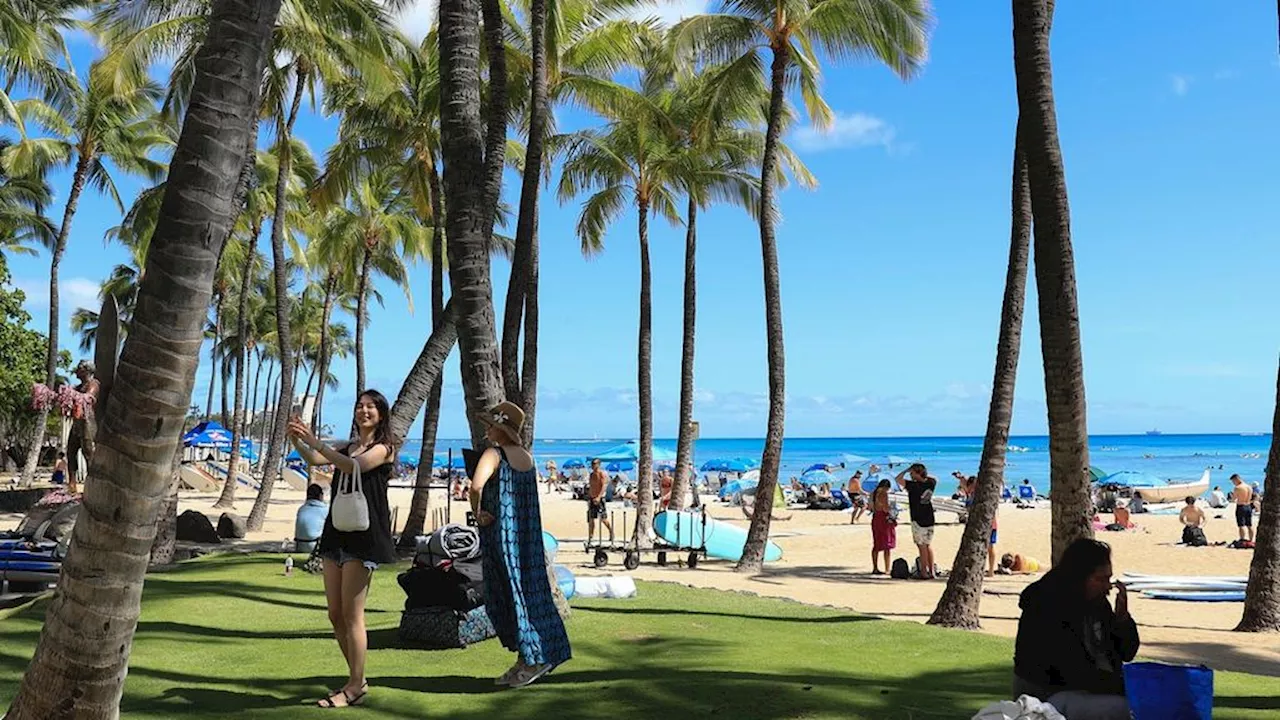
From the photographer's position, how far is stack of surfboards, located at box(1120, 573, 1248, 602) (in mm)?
14633

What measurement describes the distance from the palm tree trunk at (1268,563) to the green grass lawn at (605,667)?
4.02 metres

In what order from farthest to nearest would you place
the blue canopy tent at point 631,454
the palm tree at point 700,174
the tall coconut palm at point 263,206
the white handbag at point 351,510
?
the blue canopy tent at point 631,454
the tall coconut palm at point 263,206
the palm tree at point 700,174
the white handbag at point 351,510

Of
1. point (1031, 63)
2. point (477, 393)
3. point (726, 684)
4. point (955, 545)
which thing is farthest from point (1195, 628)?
point (955, 545)

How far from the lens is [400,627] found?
26.0 ft

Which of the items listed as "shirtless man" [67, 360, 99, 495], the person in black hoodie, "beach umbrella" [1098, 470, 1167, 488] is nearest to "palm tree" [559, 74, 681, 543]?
"shirtless man" [67, 360, 99, 495]

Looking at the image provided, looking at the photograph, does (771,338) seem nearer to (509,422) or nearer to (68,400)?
(68,400)

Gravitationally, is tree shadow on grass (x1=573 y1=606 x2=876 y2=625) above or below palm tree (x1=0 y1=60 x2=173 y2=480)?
below

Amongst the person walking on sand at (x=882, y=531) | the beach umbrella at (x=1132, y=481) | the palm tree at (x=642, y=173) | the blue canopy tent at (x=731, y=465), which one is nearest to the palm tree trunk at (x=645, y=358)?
the palm tree at (x=642, y=173)

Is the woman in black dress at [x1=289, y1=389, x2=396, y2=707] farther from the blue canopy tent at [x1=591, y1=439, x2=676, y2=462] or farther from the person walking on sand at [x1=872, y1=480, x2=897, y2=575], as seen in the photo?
the blue canopy tent at [x1=591, y1=439, x2=676, y2=462]

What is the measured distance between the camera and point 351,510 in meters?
5.68

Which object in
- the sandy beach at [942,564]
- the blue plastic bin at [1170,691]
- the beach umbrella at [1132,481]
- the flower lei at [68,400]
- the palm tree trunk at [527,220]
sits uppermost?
the palm tree trunk at [527,220]

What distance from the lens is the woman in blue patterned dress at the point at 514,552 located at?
6160 mm

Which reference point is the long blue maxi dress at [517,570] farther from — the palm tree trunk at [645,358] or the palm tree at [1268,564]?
the palm tree trunk at [645,358]

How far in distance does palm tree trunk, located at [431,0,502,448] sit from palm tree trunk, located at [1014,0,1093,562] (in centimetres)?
417
